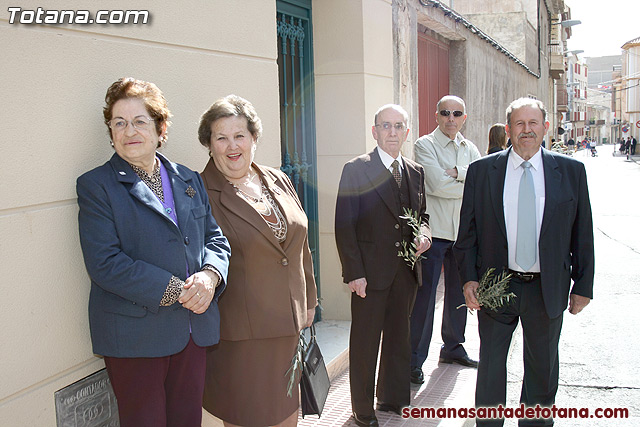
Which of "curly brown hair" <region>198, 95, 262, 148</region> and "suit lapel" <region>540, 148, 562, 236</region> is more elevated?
"curly brown hair" <region>198, 95, 262, 148</region>

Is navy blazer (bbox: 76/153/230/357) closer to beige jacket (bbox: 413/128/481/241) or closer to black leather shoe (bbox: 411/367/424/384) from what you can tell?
black leather shoe (bbox: 411/367/424/384)

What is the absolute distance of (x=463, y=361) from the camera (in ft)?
15.9

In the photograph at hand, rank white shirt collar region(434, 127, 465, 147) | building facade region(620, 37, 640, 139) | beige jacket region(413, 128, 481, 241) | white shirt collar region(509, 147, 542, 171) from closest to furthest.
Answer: white shirt collar region(509, 147, 542, 171), beige jacket region(413, 128, 481, 241), white shirt collar region(434, 127, 465, 147), building facade region(620, 37, 640, 139)

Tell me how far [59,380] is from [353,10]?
402cm

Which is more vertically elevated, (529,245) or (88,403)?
(529,245)

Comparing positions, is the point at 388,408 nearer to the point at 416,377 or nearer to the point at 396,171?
the point at 416,377

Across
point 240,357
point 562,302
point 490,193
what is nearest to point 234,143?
point 240,357

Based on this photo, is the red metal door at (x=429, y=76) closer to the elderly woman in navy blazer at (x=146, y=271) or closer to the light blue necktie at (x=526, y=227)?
the light blue necktie at (x=526, y=227)

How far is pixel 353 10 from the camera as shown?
17.4ft

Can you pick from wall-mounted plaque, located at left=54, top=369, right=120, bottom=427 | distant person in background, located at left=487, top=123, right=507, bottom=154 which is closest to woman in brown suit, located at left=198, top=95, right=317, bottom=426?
wall-mounted plaque, located at left=54, top=369, right=120, bottom=427

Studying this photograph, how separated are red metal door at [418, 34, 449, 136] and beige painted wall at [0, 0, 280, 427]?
5.75 m

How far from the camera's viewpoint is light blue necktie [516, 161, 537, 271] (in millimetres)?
3363

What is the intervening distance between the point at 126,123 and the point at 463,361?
3490 mm

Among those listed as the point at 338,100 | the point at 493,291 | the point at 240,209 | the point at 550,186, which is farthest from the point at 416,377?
the point at 338,100
